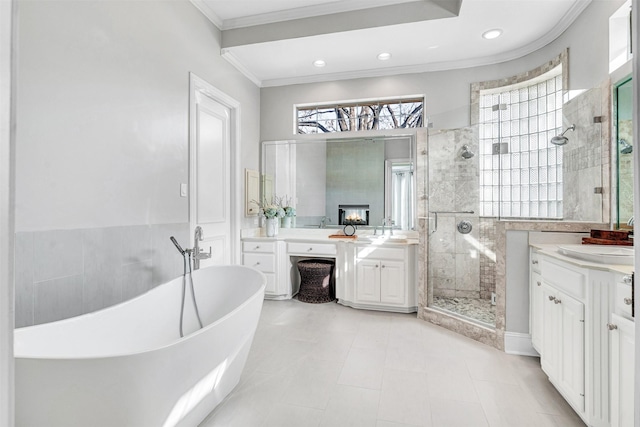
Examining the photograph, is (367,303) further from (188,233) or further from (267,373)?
(188,233)

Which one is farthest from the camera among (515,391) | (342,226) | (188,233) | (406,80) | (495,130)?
(342,226)

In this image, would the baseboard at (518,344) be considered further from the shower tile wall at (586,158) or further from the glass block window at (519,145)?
the glass block window at (519,145)

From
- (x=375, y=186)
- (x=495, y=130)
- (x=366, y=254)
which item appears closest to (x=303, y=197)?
(x=375, y=186)

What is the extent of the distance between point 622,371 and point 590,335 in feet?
0.67

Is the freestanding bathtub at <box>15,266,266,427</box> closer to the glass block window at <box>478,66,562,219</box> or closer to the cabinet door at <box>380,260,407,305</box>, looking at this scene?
the cabinet door at <box>380,260,407,305</box>

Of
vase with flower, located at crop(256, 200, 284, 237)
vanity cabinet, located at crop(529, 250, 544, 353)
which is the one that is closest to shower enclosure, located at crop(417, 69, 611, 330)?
vanity cabinet, located at crop(529, 250, 544, 353)

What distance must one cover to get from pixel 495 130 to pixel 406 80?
1.14 metres

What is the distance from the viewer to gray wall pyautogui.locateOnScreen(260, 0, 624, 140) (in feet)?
8.00

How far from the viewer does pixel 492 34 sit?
3043 millimetres

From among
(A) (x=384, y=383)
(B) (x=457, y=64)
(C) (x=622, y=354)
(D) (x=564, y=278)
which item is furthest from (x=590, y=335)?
(B) (x=457, y=64)

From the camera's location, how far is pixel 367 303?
3.48m

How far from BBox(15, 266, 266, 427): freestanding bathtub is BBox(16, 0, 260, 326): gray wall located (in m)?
0.34

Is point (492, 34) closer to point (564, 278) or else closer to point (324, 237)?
point (564, 278)

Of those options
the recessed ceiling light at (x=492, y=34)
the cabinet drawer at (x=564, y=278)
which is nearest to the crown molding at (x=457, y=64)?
the recessed ceiling light at (x=492, y=34)
